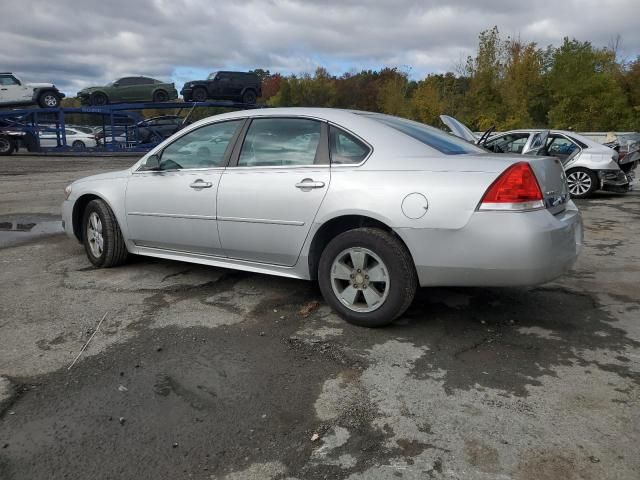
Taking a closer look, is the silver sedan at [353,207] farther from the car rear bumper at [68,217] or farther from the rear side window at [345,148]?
the car rear bumper at [68,217]

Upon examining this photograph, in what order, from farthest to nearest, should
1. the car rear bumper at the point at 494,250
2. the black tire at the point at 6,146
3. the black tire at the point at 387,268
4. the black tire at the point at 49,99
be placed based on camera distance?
the black tire at the point at 49,99 → the black tire at the point at 6,146 → the black tire at the point at 387,268 → the car rear bumper at the point at 494,250

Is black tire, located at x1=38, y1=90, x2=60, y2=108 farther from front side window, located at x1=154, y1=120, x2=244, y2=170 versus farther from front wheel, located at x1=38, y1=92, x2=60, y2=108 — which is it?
front side window, located at x1=154, y1=120, x2=244, y2=170

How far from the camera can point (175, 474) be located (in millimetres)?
2213

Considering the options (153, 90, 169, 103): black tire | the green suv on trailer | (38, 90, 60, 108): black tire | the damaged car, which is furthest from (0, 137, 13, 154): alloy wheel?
the damaged car

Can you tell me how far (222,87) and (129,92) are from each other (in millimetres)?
4330

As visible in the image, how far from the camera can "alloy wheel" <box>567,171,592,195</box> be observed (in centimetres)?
1122

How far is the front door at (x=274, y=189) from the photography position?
152 inches

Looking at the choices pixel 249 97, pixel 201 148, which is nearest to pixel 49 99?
pixel 249 97

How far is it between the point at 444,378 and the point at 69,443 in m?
1.92

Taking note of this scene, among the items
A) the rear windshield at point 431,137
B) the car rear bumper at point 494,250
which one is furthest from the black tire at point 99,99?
the car rear bumper at point 494,250

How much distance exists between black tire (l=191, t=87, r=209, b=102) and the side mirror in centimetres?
1866

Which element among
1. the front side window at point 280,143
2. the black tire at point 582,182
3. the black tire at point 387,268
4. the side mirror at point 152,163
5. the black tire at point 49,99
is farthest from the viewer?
the black tire at point 49,99

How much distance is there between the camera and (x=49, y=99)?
23.2 metres

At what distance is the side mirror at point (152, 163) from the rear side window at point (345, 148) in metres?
1.76
